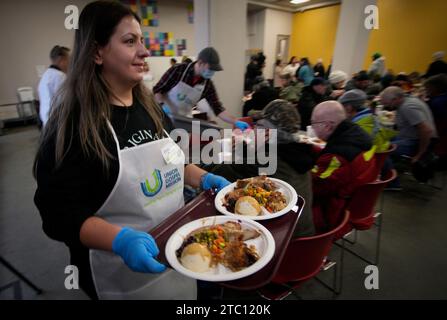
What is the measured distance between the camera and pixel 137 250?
82 cm

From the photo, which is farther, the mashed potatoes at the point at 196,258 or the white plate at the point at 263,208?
the white plate at the point at 263,208

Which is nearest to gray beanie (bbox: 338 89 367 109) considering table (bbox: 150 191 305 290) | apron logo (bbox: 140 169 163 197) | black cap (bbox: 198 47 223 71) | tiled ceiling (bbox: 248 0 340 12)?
black cap (bbox: 198 47 223 71)

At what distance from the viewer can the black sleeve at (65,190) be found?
84 centimetres

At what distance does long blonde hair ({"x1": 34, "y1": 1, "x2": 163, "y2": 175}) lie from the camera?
88 cm

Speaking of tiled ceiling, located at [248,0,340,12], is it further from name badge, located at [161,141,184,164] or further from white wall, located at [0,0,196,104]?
name badge, located at [161,141,184,164]

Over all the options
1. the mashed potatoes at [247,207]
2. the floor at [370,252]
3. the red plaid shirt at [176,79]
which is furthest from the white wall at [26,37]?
the mashed potatoes at [247,207]

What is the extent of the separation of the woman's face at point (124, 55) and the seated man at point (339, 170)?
1447mm

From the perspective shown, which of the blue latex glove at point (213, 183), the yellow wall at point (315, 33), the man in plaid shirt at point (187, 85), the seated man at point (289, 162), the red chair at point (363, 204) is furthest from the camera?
the yellow wall at point (315, 33)

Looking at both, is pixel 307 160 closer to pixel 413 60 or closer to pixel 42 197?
pixel 42 197

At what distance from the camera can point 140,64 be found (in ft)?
3.22

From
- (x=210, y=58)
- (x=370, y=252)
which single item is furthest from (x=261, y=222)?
(x=210, y=58)

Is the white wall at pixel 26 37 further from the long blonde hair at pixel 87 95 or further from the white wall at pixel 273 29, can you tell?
the long blonde hair at pixel 87 95

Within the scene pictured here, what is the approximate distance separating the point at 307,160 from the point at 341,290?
45.5 inches
